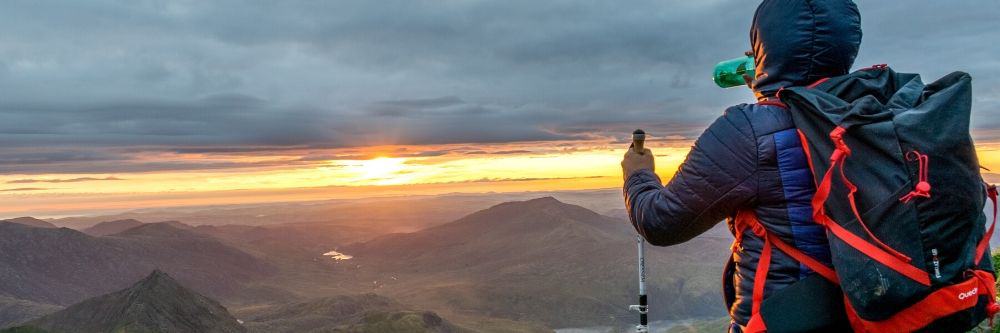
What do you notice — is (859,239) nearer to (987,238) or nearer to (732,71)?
(987,238)

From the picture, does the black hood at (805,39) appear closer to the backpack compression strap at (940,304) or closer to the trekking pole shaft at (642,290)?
the backpack compression strap at (940,304)

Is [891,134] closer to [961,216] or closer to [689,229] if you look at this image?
[961,216]

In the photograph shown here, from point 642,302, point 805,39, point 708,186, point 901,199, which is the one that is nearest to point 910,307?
point 901,199

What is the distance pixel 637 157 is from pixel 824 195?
5.50 ft

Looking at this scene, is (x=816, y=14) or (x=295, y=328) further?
(x=295, y=328)

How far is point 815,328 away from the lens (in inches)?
168

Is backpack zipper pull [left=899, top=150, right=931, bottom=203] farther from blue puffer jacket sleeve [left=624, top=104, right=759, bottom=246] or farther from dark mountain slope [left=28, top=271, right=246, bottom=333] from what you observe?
dark mountain slope [left=28, top=271, right=246, bottom=333]

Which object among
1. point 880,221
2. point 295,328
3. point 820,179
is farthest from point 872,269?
point 295,328

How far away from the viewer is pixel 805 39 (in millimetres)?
4309

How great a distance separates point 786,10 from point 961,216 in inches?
62.8

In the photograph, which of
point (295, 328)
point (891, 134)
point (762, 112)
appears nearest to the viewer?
point (891, 134)

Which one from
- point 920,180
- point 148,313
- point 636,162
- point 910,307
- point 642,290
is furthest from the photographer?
point 148,313

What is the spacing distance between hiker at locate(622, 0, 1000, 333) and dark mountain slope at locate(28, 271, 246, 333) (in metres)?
183

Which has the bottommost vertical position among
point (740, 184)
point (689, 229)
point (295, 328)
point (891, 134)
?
point (295, 328)
